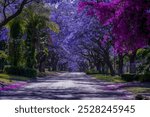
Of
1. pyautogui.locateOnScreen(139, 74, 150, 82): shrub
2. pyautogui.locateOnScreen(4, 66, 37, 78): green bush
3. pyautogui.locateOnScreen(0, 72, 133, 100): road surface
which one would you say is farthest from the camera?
pyautogui.locateOnScreen(4, 66, 37, 78): green bush

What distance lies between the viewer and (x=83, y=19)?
2052 inches

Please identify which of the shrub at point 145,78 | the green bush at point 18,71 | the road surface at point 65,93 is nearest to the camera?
the road surface at point 65,93

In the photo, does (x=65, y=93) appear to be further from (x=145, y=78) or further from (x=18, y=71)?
(x=18, y=71)

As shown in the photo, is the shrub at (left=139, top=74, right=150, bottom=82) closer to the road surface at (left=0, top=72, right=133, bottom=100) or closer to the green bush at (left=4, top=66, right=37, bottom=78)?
the road surface at (left=0, top=72, right=133, bottom=100)

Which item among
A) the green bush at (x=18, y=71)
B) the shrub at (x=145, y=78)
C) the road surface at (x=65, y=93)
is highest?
the green bush at (x=18, y=71)

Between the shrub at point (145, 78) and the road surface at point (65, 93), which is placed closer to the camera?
the road surface at point (65, 93)

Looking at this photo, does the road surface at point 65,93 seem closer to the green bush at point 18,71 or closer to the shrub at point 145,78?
the shrub at point 145,78

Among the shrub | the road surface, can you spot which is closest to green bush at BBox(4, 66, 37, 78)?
the shrub

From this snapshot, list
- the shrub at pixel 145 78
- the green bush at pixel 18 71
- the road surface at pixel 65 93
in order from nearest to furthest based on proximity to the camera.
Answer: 1. the road surface at pixel 65 93
2. the shrub at pixel 145 78
3. the green bush at pixel 18 71

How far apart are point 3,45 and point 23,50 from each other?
1974 cm

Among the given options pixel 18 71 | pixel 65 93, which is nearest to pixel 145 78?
pixel 65 93

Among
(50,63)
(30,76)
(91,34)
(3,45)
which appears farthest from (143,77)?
(50,63)

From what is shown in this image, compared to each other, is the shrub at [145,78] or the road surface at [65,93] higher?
the shrub at [145,78]

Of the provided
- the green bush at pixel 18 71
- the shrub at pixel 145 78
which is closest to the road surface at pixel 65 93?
the shrub at pixel 145 78
